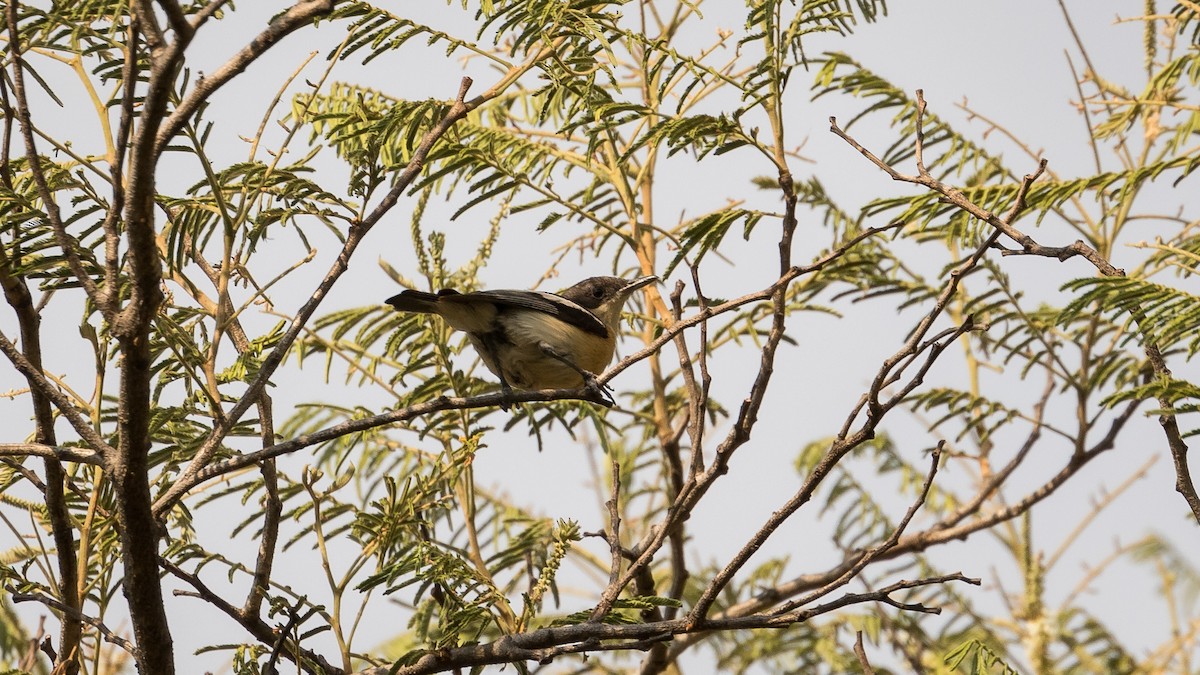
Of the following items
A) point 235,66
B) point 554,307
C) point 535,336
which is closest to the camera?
point 235,66

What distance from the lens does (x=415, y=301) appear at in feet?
15.4

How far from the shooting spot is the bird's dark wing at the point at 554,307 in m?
5.38

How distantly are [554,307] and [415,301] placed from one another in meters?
1.00

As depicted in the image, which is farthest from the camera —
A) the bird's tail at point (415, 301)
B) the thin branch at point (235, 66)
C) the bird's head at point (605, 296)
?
the bird's head at point (605, 296)

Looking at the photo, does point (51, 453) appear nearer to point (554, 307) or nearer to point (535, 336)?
point (535, 336)

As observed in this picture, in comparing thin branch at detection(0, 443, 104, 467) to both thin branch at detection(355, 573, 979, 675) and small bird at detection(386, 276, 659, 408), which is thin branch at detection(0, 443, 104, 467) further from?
small bird at detection(386, 276, 659, 408)

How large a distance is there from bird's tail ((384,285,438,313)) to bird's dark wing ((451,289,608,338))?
0.52 metres

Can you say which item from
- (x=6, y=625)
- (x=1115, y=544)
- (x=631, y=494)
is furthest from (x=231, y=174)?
(x=1115, y=544)

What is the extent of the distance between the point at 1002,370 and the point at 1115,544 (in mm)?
1050

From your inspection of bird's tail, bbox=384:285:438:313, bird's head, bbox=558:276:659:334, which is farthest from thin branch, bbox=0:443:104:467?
bird's head, bbox=558:276:659:334

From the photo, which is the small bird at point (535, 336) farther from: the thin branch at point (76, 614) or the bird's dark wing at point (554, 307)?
the thin branch at point (76, 614)

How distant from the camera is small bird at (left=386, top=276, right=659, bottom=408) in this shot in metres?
5.15

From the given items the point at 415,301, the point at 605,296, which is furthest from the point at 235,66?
the point at 605,296

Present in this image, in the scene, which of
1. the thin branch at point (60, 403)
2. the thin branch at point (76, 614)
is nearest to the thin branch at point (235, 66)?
the thin branch at point (60, 403)
